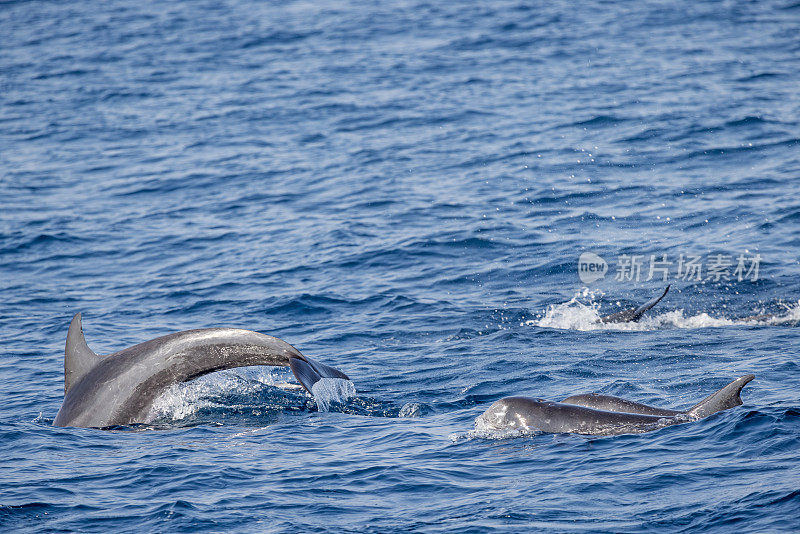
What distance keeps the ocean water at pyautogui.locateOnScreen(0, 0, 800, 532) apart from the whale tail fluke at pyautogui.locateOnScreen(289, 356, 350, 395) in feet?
2.86

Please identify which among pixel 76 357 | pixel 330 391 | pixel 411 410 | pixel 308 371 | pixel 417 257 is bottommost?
pixel 417 257

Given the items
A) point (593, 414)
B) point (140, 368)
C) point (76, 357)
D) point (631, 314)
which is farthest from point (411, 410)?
point (631, 314)

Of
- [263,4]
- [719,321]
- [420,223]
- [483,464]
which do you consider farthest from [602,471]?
[263,4]

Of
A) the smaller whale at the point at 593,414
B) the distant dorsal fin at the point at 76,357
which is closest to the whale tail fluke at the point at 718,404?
the smaller whale at the point at 593,414

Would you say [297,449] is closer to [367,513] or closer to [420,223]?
[367,513]

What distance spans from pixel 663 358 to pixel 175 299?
33.2ft

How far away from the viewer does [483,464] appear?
11.7 meters

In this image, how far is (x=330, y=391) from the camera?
1357cm

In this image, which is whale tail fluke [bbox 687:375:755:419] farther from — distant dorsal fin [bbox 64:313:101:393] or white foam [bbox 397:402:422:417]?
distant dorsal fin [bbox 64:313:101:393]

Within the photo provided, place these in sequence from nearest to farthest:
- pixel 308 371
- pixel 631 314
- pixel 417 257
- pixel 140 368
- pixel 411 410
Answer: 1. pixel 308 371
2. pixel 140 368
3. pixel 411 410
4. pixel 631 314
5. pixel 417 257

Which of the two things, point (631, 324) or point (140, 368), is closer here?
point (140, 368)

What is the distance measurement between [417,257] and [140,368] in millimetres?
9901

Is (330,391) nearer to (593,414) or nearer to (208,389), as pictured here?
(208,389)

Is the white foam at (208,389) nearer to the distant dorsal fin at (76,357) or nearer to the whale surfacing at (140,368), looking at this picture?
the whale surfacing at (140,368)
